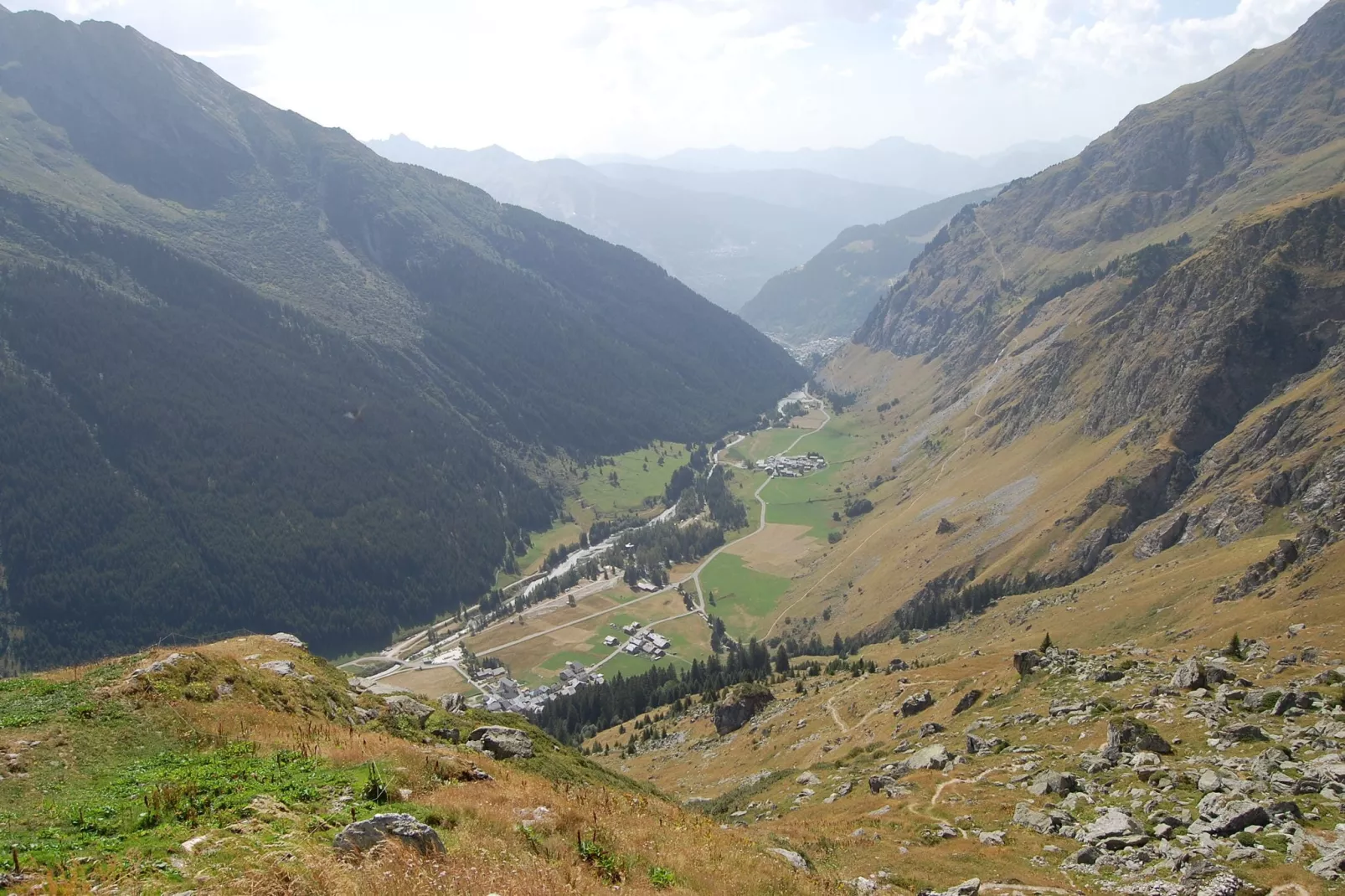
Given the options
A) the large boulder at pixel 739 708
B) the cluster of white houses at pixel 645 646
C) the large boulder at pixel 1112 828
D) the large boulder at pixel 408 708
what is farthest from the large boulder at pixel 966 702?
the cluster of white houses at pixel 645 646

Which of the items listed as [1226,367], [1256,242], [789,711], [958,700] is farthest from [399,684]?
[1256,242]

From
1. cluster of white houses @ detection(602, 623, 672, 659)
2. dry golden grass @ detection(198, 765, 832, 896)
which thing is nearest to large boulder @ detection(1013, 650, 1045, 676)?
dry golden grass @ detection(198, 765, 832, 896)

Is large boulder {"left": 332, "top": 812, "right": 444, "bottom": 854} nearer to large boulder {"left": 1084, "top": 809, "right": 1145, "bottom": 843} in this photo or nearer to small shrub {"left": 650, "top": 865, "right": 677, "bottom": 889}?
small shrub {"left": 650, "top": 865, "right": 677, "bottom": 889}

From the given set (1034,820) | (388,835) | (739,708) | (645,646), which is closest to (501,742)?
(388,835)

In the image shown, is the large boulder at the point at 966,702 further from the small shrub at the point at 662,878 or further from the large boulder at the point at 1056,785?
the small shrub at the point at 662,878

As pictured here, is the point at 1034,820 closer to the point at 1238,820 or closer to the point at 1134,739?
the point at 1238,820

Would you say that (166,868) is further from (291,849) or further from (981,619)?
(981,619)
